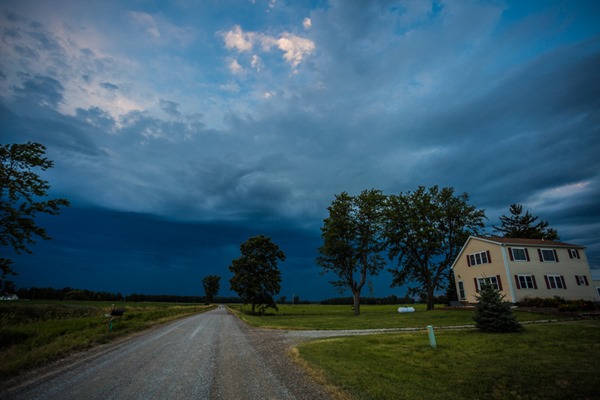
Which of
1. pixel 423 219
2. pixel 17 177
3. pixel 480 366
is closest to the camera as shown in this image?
pixel 480 366

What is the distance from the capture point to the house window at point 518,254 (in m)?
32.4

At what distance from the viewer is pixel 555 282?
32594 millimetres

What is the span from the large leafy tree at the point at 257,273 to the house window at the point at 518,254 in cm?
3439

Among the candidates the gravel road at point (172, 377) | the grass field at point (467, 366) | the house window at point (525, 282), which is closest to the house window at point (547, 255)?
the house window at point (525, 282)

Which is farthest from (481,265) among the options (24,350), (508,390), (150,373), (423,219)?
(24,350)

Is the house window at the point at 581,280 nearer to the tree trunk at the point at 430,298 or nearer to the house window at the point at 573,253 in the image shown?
the house window at the point at 573,253

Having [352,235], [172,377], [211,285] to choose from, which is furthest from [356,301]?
[211,285]

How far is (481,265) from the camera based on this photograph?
117 feet

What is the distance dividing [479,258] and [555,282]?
8038 millimetres

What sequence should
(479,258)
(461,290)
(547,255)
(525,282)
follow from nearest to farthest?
(525,282)
(547,255)
(479,258)
(461,290)

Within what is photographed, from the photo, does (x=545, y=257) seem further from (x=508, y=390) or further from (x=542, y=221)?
(x=508, y=390)

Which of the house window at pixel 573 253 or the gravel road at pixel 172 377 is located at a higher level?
the house window at pixel 573 253

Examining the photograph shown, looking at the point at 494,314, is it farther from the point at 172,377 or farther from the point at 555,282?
the point at 555,282

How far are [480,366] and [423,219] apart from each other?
1412 inches
